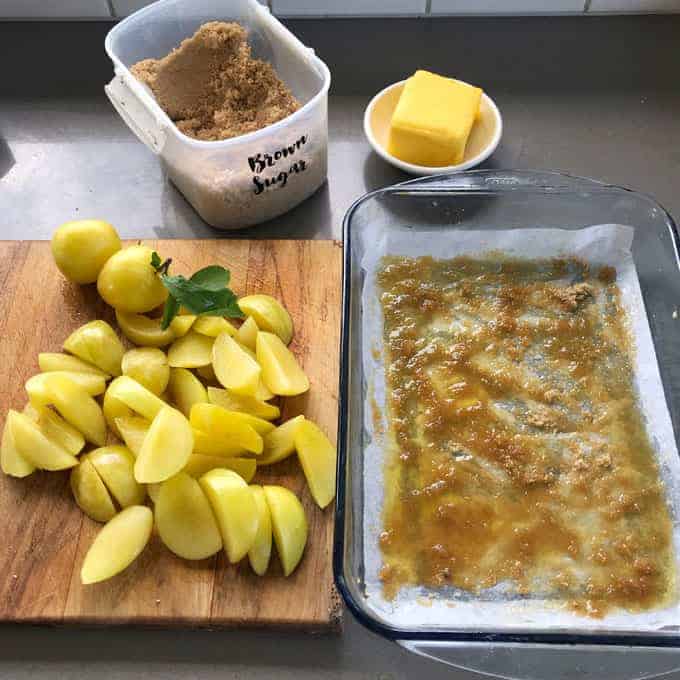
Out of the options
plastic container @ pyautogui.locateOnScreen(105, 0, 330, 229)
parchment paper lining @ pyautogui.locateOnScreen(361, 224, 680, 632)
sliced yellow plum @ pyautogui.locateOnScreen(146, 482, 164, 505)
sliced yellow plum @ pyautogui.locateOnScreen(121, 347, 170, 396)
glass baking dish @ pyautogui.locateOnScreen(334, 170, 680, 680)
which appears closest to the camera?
glass baking dish @ pyautogui.locateOnScreen(334, 170, 680, 680)

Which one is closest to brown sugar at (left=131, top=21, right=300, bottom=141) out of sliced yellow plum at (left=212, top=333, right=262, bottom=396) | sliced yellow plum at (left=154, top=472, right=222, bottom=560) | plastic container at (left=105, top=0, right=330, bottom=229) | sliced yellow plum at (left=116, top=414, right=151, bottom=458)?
plastic container at (left=105, top=0, right=330, bottom=229)

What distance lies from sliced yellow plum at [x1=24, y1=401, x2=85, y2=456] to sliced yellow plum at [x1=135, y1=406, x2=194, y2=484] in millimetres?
130

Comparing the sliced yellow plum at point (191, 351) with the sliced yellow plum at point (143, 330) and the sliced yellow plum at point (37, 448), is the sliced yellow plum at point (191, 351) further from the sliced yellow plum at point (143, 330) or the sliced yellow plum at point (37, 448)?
the sliced yellow plum at point (37, 448)

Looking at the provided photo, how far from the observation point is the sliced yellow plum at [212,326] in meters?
1.23

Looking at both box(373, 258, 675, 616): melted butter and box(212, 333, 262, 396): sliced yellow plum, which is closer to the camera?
box(373, 258, 675, 616): melted butter

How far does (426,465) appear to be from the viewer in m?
1.09

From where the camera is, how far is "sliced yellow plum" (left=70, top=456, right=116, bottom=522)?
109 cm

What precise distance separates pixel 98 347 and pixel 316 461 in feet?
1.30

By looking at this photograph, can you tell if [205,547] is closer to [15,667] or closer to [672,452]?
[15,667]

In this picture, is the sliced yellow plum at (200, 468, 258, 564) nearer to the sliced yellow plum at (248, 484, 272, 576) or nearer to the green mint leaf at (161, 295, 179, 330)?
the sliced yellow plum at (248, 484, 272, 576)

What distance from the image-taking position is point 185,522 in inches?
41.4

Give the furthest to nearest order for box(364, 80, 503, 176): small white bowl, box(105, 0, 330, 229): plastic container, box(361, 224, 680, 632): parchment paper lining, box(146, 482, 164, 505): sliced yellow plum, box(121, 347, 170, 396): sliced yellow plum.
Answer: box(364, 80, 503, 176): small white bowl
box(105, 0, 330, 229): plastic container
box(121, 347, 170, 396): sliced yellow plum
box(146, 482, 164, 505): sliced yellow plum
box(361, 224, 680, 632): parchment paper lining

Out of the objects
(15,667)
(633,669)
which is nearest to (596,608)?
(633,669)

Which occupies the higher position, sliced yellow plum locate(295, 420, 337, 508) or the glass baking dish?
the glass baking dish
